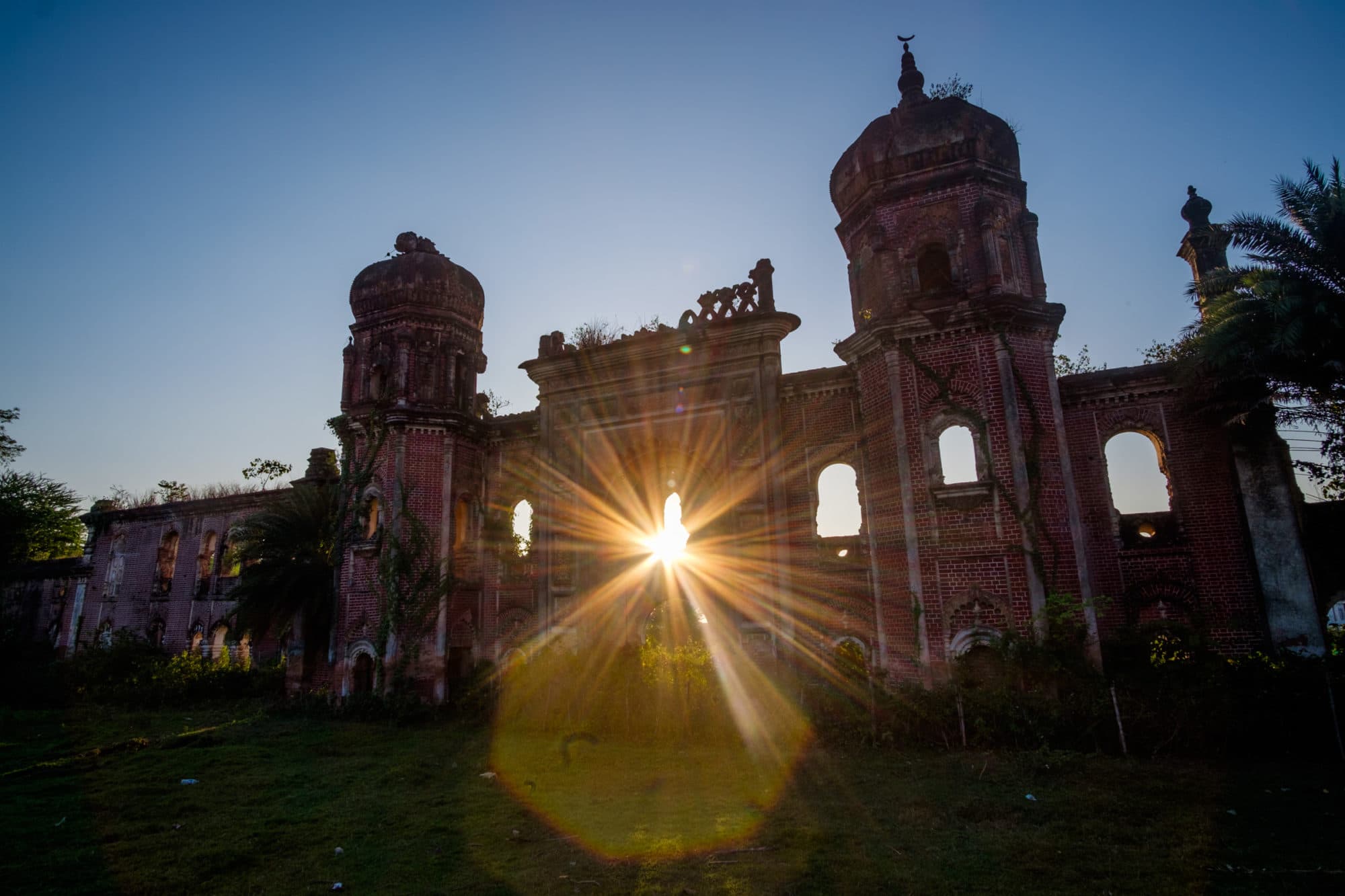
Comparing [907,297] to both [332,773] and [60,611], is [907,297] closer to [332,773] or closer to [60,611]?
[332,773]

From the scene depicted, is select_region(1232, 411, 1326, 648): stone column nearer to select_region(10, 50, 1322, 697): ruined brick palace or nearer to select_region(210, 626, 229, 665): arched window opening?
select_region(10, 50, 1322, 697): ruined brick palace

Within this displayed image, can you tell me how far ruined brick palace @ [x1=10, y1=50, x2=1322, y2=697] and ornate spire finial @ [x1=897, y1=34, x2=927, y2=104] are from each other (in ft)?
0.20

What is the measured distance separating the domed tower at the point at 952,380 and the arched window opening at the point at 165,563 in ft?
71.9

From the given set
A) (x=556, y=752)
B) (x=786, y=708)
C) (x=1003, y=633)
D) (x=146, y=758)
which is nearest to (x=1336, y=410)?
(x=1003, y=633)

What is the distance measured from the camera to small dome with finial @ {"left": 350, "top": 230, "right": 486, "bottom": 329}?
16.7 meters

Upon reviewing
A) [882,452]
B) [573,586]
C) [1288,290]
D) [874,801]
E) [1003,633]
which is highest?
[1288,290]

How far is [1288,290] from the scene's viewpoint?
1032 centimetres

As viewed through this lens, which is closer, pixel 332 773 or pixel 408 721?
pixel 332 773

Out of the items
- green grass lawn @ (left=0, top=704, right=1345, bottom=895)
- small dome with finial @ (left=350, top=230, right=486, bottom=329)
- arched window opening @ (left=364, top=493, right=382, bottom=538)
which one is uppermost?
small dome with finial @ (left=350, top=230, right=486, bottom=329)

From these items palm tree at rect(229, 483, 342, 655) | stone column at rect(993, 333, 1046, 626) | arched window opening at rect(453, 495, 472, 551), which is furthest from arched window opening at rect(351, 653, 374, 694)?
stone column at rect(993, 333, 1046, 626)

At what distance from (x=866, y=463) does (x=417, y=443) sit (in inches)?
381

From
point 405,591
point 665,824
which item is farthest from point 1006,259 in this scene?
point 405,591

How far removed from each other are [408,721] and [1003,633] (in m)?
10.6

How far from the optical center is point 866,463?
12.3 metres
